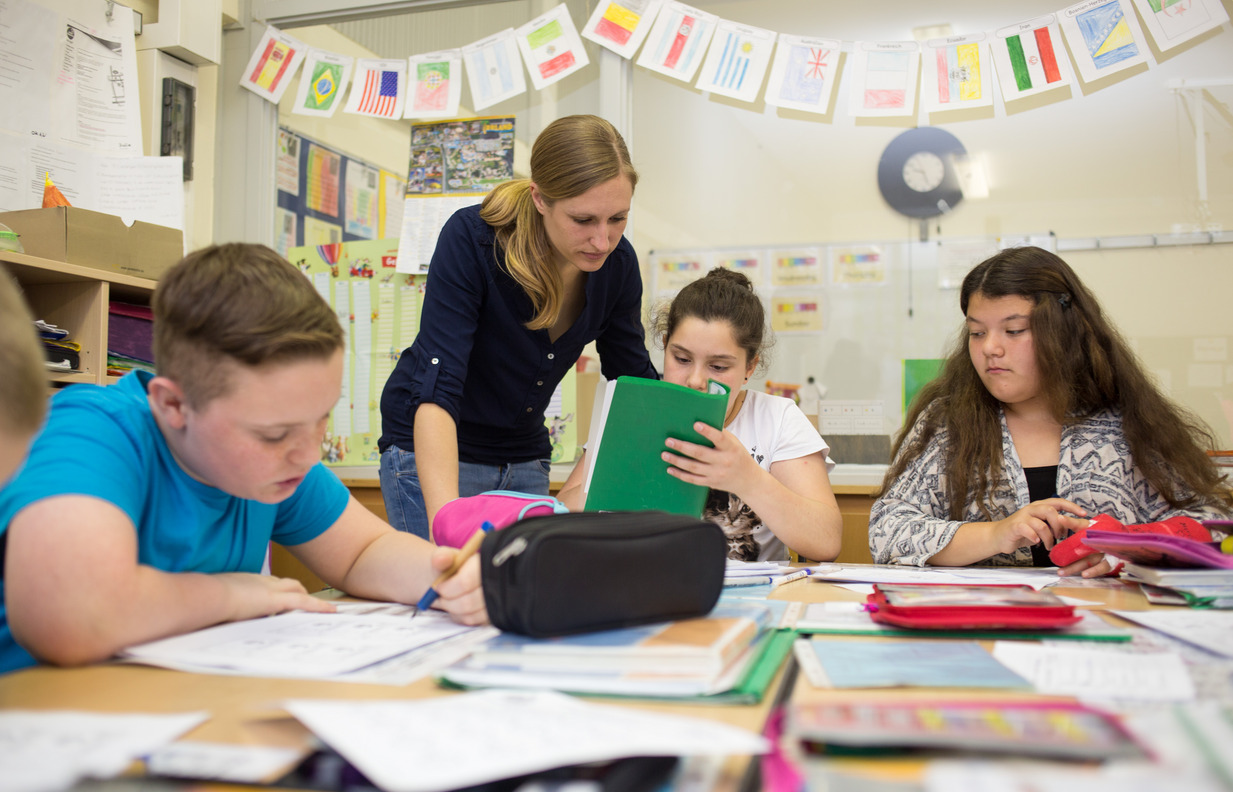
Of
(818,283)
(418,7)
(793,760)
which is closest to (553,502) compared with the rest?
(793,760)

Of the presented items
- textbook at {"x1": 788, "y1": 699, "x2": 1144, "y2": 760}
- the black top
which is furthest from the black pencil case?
the black top

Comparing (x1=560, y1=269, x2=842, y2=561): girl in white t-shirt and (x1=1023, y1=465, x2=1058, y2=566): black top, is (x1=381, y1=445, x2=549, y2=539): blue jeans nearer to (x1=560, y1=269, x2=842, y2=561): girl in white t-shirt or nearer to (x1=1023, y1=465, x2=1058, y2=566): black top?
(x1=560, y1=269, x2=842, y2=561): girl in white t-shirt

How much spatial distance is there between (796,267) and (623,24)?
34.6 inches

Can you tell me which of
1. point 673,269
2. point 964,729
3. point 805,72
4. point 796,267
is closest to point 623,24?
point 805,72

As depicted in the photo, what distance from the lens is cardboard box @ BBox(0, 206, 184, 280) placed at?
1862 millimetres

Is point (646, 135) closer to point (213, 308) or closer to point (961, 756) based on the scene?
point (213, 308)

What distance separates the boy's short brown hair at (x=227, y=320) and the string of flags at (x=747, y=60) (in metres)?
1.95

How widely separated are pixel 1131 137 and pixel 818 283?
903 mm

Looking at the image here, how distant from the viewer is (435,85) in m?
2.71

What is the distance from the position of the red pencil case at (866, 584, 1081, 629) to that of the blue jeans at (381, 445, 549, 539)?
3.05ft

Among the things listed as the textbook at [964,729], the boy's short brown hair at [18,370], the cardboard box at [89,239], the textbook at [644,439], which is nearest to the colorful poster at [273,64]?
the cardboard box at [89,239]

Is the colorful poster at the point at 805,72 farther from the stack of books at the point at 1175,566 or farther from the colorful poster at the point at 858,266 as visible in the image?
the stack of books at the point at 1175,566

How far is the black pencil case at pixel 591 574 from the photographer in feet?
2.25

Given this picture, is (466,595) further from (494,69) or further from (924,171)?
(494,69)
